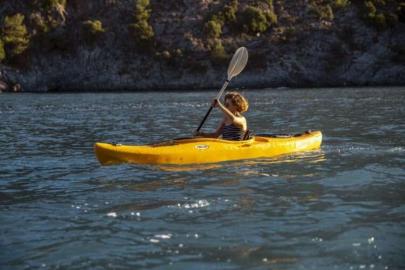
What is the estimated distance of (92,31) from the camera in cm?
6103

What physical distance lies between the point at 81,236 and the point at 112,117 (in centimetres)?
1761

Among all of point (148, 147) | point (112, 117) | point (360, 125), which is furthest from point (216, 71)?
point (148, 147)

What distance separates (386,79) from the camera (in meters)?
52.9

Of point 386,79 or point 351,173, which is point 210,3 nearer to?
point 386,79

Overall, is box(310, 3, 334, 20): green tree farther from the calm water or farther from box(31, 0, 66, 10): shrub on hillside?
the calm water

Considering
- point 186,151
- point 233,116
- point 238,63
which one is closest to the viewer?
point 186,151

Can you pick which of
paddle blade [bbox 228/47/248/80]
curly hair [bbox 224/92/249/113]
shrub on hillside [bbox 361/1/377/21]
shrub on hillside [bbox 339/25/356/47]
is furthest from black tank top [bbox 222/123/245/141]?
shrub on hillside [bbox 361/1/377/21]

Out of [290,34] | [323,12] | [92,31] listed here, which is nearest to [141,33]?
[92,31]

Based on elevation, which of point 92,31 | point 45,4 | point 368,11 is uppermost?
point 45,4

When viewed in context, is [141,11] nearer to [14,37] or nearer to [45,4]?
[45,4]

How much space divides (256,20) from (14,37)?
2482 cm

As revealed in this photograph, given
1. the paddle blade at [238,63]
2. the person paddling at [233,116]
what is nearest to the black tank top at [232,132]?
the person paddling at [233,116]

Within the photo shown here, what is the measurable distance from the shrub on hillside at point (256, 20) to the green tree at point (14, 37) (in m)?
22.8

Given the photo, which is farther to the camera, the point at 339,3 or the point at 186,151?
the point at 339,3
